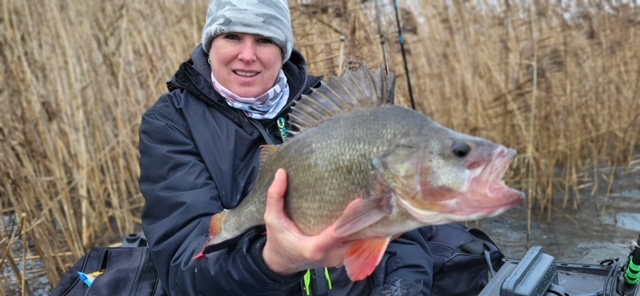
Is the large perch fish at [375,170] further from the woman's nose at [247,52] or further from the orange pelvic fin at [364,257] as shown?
the woman's nose at [247,52]

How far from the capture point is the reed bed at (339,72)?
12.5 ft

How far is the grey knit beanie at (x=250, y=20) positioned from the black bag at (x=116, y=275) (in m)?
0.90

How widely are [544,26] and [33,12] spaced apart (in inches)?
151

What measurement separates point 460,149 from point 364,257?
0.34 meters

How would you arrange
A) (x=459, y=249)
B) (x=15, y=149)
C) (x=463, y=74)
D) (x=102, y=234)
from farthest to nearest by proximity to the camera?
1. (x=463, y=74)
2. (x=102, y=234)
3. (x=15, y=149)
4. (x=459, y=249)

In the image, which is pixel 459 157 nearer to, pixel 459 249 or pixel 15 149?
pixel 459 249

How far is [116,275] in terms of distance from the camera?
2270 millimetres

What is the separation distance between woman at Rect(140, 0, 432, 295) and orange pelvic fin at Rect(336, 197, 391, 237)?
1.53 ft

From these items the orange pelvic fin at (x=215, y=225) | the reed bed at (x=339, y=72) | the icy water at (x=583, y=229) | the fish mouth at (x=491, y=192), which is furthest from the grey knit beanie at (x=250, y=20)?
the icy water at (x=583, y=229)

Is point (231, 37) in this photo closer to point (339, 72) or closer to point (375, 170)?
point (375, 170)

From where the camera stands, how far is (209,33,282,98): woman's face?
86.5 inches

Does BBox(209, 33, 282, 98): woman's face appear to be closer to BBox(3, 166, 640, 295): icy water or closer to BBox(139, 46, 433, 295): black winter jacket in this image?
BBox(139, 46, 433, 295): black winter jacket

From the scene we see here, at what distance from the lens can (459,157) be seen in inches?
50.2

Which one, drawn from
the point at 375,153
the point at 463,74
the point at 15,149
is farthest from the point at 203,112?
the point at 463,74
